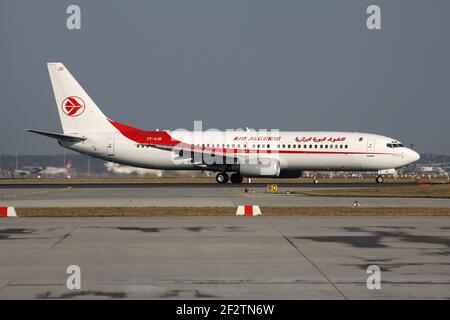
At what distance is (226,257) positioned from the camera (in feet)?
55.8

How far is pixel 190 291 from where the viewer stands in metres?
12.8

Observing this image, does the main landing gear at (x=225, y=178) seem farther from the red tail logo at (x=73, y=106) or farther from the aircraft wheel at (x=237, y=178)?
the red tail logo at (x=73, y=106)

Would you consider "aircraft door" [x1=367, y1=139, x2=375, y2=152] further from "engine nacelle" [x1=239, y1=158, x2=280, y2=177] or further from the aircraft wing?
the aircraft wing

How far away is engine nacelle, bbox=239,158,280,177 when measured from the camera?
2256 inches

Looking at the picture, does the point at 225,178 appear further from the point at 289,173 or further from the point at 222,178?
the point at 289,173

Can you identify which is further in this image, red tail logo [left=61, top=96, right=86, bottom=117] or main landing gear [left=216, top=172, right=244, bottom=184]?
red tail logo [left=61, top=96, right=86, bottom=117]

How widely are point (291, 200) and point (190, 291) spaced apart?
946 inches

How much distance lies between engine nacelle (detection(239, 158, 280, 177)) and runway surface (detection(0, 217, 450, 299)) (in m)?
30.7

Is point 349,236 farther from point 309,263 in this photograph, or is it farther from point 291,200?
point 291,200

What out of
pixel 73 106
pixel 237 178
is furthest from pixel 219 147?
pixel 73 106

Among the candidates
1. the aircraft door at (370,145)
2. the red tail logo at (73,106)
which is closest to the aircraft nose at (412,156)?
the aircraft door at (370,145)

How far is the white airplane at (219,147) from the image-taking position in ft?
192

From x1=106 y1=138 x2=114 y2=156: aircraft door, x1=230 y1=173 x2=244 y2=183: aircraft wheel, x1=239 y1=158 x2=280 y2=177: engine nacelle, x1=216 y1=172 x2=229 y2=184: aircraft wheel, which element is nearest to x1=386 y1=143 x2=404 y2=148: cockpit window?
x1=239 y1=158 x2=280 y2=177: engine nacelle
